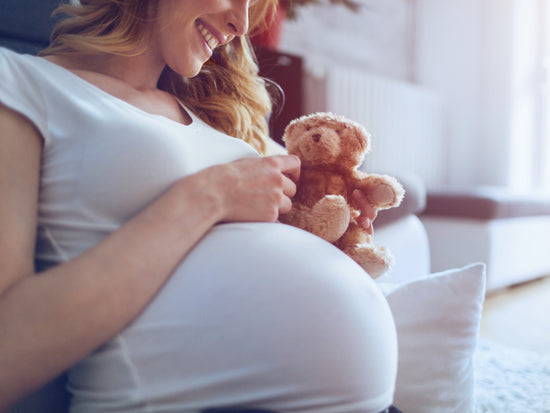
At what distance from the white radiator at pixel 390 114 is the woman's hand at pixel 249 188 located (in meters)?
1.92

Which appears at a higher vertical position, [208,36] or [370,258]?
[208,36]

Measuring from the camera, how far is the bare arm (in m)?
0.40

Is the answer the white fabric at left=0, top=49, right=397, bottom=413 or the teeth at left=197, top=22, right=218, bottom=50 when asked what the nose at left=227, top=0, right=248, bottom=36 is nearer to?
the teeth at left=197, top=22, right=218, bottom=50

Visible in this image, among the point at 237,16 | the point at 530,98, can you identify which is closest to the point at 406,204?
the point at 237,16

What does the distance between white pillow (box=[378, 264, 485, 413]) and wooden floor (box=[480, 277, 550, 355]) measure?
0.93m

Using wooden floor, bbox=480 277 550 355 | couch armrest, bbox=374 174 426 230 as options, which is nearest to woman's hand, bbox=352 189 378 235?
couch armrest, bbox=374 174 426 230

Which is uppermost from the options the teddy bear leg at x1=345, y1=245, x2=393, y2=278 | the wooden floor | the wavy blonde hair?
the wavy blonde hair

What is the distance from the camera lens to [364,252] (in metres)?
0.60

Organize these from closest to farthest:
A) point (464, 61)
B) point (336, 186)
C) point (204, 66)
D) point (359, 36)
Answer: point (336, 186) → point (204, 66) → point (359, 36) → point (464, 61)

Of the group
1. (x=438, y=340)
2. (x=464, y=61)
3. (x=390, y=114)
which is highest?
(x=464, y=61)

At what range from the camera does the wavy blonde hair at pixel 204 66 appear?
675 millimetres

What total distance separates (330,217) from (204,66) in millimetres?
467

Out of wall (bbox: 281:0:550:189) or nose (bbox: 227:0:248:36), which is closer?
nose (bbox: 227:0:248:36)

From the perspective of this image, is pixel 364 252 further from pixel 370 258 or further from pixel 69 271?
pixel 69 271
